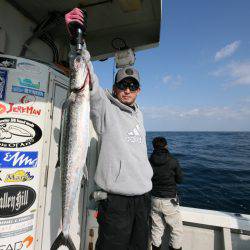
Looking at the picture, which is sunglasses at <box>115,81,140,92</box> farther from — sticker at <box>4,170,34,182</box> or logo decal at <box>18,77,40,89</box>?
sticker at <box>4,170,34,182</box>

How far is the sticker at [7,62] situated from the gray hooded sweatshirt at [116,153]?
872 millimetres

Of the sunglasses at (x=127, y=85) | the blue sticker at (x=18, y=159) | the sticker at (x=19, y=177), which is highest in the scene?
the sunglasses at (x=127, y=85)

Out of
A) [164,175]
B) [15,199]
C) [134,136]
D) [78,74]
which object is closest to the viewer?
[78,74]

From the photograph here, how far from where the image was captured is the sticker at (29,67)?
2488 millimetres

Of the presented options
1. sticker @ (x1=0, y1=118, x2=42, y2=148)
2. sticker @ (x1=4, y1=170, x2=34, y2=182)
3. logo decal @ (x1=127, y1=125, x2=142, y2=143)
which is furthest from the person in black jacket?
sticker @ (x1=0, y1=118, x2=42, y2=148)

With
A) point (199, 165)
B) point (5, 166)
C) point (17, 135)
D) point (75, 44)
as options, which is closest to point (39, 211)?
point (5, 166)

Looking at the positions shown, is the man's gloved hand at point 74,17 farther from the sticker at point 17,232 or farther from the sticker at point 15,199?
the sticker at point 17,232

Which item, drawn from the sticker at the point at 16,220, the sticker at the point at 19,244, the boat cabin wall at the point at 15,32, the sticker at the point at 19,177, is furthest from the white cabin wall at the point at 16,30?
the sticker at the point at 19,244

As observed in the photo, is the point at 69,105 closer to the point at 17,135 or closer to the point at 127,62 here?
the point at 17,135

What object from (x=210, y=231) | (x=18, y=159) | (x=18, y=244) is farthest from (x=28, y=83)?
(x=210, y=231)

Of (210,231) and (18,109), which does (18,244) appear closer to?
(18,109)

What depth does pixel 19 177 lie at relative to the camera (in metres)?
2.43

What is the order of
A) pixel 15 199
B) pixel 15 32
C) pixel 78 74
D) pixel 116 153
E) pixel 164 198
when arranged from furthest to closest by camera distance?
pixel 164 198, pixel 15 32, pixel 116 153, pixel 15 199, pixel 78 74

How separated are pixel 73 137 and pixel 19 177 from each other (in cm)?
79
